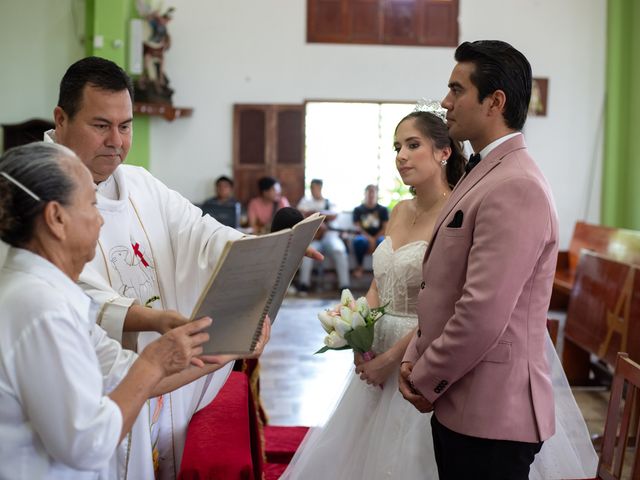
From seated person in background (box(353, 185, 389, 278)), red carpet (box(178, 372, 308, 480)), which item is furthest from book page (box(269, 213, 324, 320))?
seated person in background (box(353, 185, 389, 278))

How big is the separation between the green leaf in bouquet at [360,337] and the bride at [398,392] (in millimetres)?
70

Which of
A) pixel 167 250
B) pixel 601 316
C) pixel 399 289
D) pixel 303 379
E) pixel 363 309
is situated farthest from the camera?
pixel 303 379

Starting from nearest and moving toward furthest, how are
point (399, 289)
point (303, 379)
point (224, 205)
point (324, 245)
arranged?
point (399, 289), point (303, 379), point (224, 205), point (324, 245)

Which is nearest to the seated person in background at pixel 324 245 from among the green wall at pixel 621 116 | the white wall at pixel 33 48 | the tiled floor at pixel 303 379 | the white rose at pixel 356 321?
the tiled floor at pixel 303 379

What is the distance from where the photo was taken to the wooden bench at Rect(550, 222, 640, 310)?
703 cm

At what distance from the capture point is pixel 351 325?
7.93ft

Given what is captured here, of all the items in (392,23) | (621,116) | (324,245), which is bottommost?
(324,245)

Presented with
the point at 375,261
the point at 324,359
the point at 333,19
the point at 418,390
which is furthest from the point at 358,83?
the point at 418,390

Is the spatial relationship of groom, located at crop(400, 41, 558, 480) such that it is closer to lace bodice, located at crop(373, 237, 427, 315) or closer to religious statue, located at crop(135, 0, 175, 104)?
lace bodice, located at crop(373, 237, 427, 315)

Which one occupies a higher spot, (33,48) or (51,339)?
(33,48)

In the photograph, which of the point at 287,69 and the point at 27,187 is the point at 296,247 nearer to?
the point at 27,187

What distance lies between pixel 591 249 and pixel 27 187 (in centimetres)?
757

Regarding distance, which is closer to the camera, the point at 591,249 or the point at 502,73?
the point at 502,73

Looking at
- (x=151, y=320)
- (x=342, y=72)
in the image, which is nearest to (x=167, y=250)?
(x=151, y=320)
